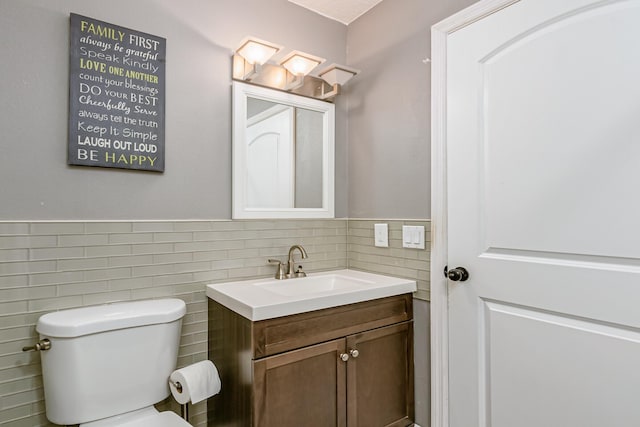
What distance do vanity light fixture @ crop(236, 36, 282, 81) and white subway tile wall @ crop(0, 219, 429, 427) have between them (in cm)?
76

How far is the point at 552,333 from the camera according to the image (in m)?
1.27

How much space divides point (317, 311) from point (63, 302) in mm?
983

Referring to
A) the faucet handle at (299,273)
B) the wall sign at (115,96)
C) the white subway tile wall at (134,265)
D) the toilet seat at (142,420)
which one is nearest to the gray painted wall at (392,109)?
the white subway tile wall at (134,265)

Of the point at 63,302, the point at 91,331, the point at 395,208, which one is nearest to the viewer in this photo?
the point at 91,331

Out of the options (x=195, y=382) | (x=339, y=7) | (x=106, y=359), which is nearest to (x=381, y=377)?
(x=195, y=382)

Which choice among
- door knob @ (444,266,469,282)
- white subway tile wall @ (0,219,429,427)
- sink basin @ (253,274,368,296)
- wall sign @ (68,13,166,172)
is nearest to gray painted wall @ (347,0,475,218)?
white subway tile wall @ (0,219,429,427)

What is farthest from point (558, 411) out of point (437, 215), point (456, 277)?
point (437, 215)

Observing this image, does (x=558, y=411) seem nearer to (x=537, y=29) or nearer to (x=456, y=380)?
(x=456, y=380)

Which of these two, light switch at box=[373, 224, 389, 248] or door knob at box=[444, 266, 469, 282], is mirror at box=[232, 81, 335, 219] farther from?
door knob at box=[444, 266, 469, 282]

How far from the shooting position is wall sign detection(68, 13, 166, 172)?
1.39 m

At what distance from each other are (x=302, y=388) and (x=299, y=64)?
153 cm

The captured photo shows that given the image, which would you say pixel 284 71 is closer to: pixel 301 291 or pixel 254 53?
pixel 254 53

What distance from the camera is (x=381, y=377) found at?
1.63 m

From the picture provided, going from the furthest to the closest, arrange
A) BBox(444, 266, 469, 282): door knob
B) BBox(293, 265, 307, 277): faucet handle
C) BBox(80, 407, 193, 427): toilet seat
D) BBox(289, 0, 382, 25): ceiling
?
BBox(289, 0, 382, 25): ceiling, BBox(293, 265, 307, 277): faucet handle, BBox(444, 266, 469, 282): door knob, BBox(80, 407, 193, 427): toilet seat
